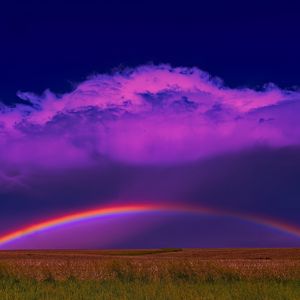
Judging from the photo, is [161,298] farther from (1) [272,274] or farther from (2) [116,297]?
(1) [272,274]

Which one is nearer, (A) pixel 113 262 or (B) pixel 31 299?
(B) pixel 31 299

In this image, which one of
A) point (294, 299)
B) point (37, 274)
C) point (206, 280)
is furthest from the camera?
point (37, 274)

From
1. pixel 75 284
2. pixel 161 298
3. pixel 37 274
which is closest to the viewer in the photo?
pixel 161 298

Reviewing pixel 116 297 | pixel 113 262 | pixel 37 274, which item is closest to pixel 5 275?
pixel 37 274

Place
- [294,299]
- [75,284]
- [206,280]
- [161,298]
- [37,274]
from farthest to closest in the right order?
[37,274] < [206,280] < [75,284] < [161,298] < [294,299]

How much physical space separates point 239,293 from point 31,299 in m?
7.80

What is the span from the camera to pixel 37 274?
94.0 ft

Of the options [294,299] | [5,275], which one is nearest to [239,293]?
[294,299]

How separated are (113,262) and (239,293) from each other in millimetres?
12045

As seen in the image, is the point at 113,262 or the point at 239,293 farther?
the point at 113,262

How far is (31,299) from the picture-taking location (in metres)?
18.5

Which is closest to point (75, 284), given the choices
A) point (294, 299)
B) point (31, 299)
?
point (31, 299)

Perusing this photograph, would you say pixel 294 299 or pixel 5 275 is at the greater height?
pixel 5 275

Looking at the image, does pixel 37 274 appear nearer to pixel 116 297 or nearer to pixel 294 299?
pixel 116 297
